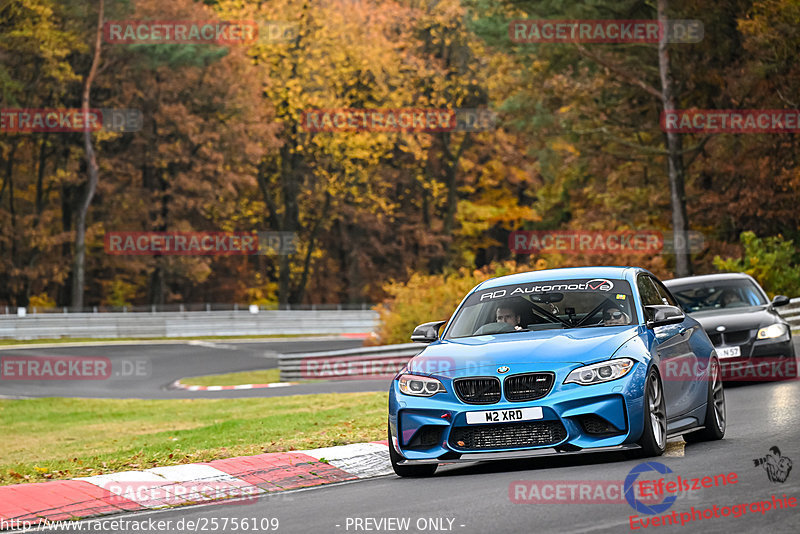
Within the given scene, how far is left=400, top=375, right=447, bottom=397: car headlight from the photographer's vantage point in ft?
31.3

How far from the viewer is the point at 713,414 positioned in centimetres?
1106

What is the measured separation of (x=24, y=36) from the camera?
2201 inches

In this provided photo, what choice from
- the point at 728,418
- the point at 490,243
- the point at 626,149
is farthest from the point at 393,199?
the point at 728,418

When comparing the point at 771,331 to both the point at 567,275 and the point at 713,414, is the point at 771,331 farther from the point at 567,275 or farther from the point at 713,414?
the point at 567,275

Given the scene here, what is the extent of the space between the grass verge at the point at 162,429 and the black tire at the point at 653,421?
11.8 feet

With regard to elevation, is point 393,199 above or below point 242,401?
above

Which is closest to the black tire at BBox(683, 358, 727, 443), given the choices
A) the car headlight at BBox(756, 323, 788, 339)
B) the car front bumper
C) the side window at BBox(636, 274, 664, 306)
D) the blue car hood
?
the side window at BBox(636, 274, 664, 306)

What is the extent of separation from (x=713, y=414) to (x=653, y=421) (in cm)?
174

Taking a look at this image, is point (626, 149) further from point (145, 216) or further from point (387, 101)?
point (145, 216)

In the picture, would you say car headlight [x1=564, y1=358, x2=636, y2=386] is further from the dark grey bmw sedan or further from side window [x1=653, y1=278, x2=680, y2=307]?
the dark grey bmw sedan

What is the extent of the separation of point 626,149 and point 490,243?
29.5m

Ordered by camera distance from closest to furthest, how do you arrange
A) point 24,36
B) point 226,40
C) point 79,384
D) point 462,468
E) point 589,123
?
1. point 462,468
2. point 79,384
3. point 589,123
4. point 24,36
5. point 226,40

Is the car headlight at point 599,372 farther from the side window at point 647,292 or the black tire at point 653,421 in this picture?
the side window at point 647,292

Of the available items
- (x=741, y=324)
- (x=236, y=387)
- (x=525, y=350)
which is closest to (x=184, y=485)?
(x=525, y=350)
